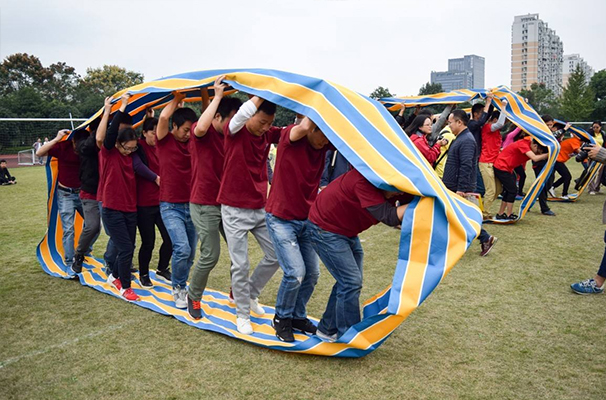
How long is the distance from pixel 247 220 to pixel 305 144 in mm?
933

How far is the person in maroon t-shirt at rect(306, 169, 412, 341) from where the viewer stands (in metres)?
3.56

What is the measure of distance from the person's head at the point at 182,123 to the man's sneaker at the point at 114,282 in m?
1.84

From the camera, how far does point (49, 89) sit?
177 ft

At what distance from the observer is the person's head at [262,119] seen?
4.09 metres

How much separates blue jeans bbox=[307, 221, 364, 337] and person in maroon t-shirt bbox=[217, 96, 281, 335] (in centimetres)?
69

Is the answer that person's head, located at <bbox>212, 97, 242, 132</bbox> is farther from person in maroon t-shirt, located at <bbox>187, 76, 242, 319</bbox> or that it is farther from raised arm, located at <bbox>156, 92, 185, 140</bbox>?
raised arm, located at <bbox>156, 92, 185, 140</bbox>

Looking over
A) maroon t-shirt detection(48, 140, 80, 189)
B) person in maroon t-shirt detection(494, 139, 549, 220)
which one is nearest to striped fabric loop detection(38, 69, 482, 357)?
maroon t-shirt detection(48, 140, 80, 189)

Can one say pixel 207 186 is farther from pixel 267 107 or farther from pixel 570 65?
pixel 570 65

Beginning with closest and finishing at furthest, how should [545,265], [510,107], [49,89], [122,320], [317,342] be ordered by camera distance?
[317,342] → [122,320] → [545,265] → [510,107] → [49,89]

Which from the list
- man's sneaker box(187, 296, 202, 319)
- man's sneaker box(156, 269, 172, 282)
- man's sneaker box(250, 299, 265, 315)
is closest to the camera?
man's sneaker box(187, 296, 202, 319)

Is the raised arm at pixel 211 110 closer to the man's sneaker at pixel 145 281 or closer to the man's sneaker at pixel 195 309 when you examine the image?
the man's sneaker at pixel 195 309

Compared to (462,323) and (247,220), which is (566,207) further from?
(247,220)

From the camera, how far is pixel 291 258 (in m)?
4.01

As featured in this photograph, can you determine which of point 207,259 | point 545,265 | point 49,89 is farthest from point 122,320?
point 49,89
